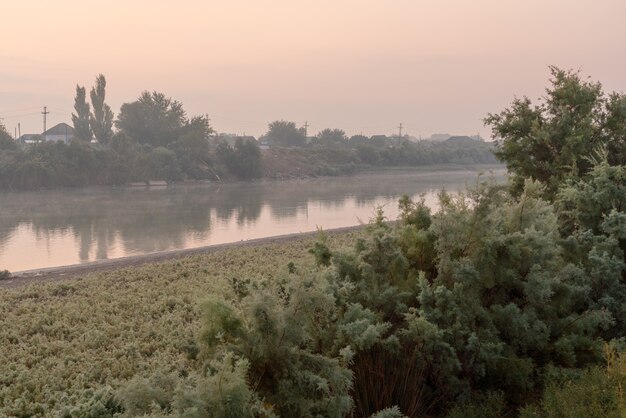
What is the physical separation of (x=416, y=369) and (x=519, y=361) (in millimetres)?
1229

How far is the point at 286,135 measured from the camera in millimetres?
129750

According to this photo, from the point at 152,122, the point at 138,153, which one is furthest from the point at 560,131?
the point at 152,122

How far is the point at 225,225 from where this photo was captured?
3828 cm

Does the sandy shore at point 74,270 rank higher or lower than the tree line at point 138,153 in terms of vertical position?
lower

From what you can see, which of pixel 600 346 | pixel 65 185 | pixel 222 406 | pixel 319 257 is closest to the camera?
pixel 222 406

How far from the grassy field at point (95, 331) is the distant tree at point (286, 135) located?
367ft

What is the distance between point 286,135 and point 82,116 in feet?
167

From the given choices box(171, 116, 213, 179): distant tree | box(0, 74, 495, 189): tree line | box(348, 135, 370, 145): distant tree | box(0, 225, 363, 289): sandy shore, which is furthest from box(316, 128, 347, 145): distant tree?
box(0, 225, 363, 289): sandy shore

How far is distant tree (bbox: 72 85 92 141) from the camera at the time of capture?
84.4 metres

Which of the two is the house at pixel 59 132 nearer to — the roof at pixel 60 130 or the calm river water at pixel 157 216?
the roof at pixel 60 130

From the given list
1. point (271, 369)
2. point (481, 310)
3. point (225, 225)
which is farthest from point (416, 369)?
point (225, 225)

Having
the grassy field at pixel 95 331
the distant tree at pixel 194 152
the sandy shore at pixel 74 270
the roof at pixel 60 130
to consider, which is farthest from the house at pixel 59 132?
the grassy field at pixel 95 331

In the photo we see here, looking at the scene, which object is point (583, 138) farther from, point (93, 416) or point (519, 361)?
point (93, 416)

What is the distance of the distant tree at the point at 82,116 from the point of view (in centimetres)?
8444
